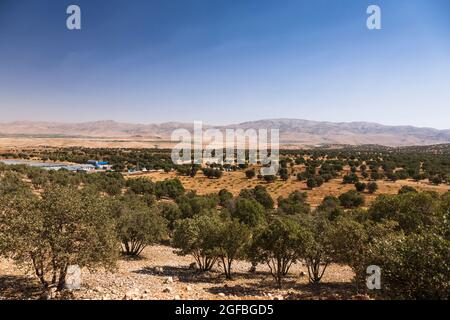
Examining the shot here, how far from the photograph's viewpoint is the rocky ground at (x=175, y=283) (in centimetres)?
1577

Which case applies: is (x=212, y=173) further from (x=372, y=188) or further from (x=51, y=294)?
(x=51, y=294)

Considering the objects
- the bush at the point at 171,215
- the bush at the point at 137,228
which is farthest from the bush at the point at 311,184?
the bush at the point at 137,228

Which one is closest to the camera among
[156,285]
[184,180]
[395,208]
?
[156,285]

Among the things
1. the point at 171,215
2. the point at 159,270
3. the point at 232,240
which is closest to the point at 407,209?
the point at 232,240

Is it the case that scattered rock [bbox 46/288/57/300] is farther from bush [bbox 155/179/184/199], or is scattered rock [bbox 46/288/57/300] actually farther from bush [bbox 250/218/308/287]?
bush [bbox 155/179/184/199]

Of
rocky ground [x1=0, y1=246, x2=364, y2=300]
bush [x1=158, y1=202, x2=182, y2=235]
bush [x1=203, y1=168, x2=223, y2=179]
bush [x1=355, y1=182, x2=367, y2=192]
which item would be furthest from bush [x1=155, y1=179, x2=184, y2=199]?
bush [x1=355, y1=182, x2=367, y2=192]

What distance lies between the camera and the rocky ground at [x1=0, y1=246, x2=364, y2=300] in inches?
621

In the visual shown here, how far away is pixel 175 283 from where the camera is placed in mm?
19875

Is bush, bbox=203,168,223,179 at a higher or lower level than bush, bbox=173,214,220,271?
lower

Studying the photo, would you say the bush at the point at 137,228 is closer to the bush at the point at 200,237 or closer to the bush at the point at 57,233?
the bush at the point at 200,237

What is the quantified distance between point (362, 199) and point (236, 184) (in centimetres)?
3249
